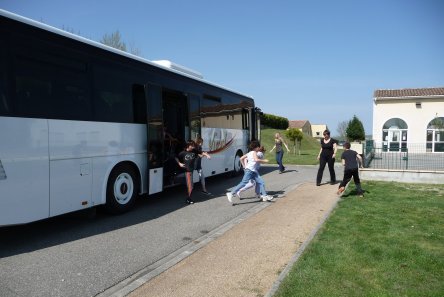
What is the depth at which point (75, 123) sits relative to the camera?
6559 mm

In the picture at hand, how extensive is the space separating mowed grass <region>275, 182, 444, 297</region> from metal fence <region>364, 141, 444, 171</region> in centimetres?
477

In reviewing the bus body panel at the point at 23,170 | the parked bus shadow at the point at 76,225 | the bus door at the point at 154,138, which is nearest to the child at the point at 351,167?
the parked bus shadow at the point at 76,225

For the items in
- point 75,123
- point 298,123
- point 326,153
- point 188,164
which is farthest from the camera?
point 298,123

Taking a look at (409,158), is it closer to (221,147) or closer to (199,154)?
(221,147)

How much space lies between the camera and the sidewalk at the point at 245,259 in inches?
167

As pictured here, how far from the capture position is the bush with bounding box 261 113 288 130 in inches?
2218

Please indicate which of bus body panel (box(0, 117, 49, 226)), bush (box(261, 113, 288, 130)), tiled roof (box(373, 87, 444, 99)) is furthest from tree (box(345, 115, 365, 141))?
bus body panel (box(0, 117, 49, 226))

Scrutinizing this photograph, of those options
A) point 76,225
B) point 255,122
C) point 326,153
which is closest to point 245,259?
point 76,225

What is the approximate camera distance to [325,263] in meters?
4.78

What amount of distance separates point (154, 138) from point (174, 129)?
2.39m

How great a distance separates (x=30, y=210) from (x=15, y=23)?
291 centimetres

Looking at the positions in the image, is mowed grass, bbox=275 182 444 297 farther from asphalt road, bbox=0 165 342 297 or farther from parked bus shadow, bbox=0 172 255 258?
parked bus shadow, bbox=0 172 255 258

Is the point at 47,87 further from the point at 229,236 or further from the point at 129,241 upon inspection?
the point at 229,236

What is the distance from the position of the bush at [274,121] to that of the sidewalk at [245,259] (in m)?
47.7
